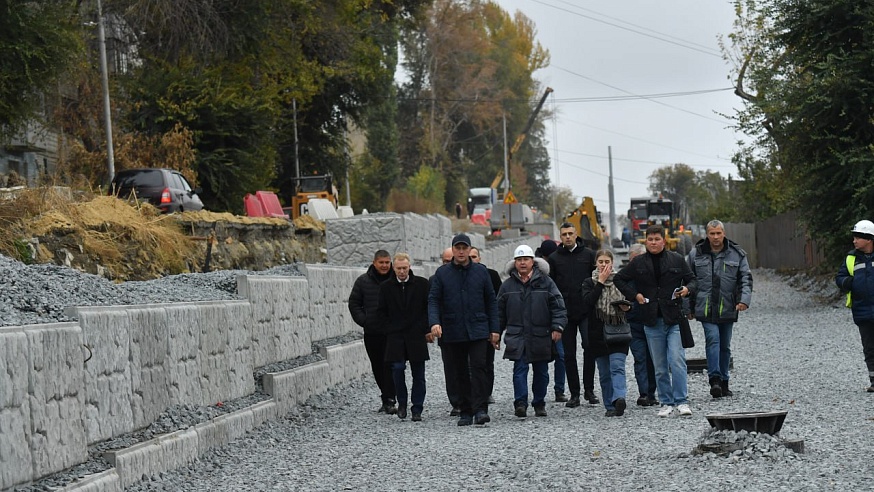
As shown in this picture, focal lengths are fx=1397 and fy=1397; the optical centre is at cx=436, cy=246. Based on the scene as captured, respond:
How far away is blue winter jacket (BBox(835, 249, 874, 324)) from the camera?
47.5 ft

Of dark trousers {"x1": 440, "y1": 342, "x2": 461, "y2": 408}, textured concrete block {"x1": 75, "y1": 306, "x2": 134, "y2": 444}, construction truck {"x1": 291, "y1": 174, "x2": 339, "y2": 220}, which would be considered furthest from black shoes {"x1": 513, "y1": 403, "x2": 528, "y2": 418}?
construction truck {"x1": 291, "y1": 174, "x2": 339, "y2": 220}

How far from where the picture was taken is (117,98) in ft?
136

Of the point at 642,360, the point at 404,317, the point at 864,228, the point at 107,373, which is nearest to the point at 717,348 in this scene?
the point at 642,360

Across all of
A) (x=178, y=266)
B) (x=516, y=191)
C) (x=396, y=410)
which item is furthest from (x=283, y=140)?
(x=516, y=191)

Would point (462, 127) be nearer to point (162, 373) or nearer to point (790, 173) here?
point (790, 173)

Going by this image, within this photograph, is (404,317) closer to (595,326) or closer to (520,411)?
(520,411)

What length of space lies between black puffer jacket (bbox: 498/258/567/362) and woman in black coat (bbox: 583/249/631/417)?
0.35 meters

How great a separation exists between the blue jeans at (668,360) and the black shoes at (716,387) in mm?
1158

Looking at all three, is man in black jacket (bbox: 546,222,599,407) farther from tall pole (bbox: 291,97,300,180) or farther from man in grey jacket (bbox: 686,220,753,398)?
tall pole (bbox: 291,97,300,180)

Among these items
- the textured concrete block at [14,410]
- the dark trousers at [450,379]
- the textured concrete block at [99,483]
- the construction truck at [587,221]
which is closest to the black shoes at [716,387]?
the dark trousers at [450,379]

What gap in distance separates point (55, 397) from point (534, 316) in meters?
6.02

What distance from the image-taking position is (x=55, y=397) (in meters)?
8.65

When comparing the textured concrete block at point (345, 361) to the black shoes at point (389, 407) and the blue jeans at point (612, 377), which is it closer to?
the black shoes at point (389, 407)

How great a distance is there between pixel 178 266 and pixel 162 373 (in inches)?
356
